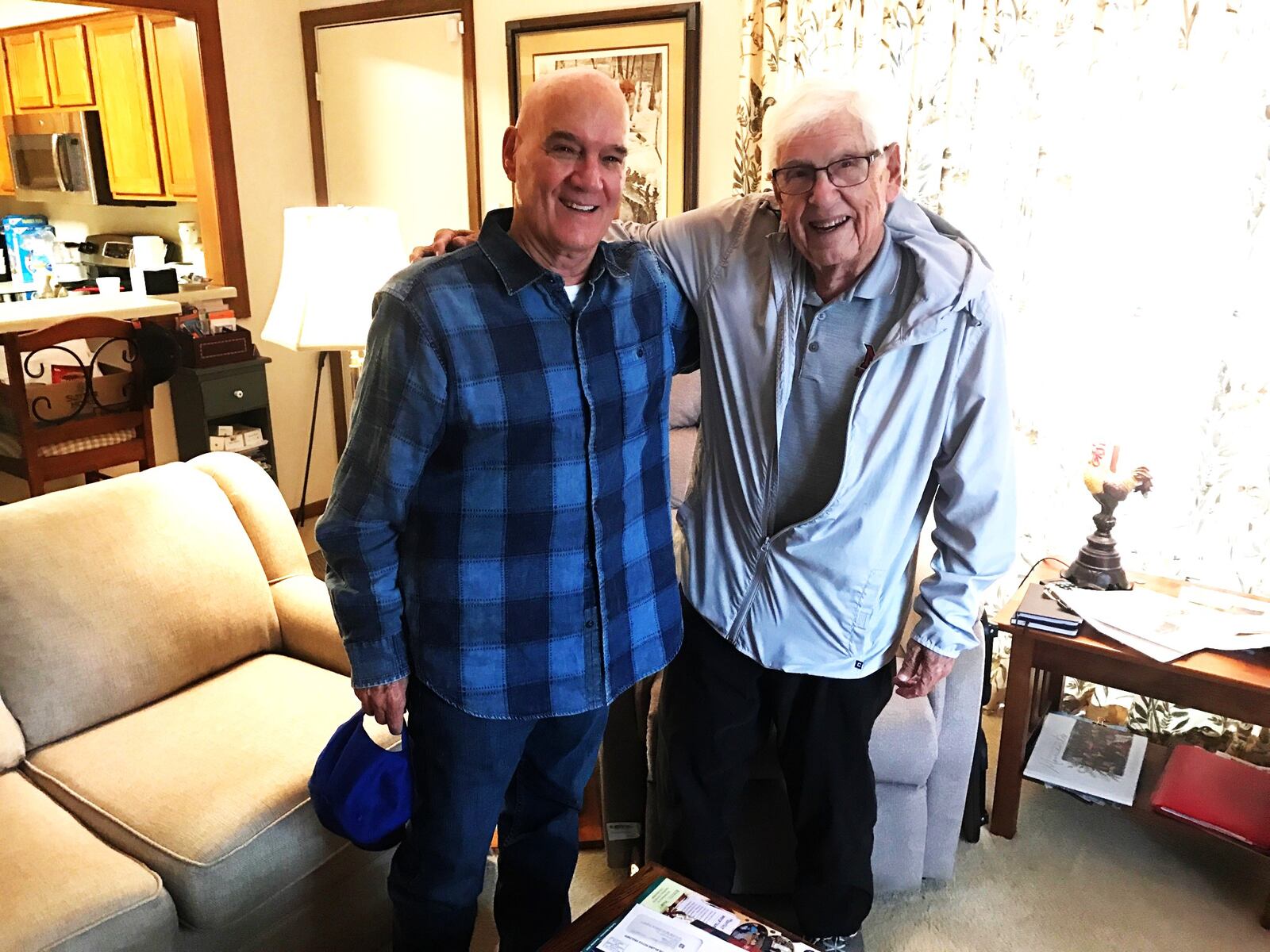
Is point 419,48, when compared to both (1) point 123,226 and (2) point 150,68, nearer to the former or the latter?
(2) point 150,68

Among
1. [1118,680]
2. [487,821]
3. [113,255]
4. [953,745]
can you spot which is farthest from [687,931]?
[113,255]

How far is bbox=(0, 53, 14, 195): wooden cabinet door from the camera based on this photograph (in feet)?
17.0

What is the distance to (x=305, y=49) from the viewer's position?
3.87 m

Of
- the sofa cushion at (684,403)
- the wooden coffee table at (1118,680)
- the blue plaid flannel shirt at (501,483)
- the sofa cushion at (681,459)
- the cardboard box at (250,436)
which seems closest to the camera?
the blue plaid flannel shirt at (501,483)

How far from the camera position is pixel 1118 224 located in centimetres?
240

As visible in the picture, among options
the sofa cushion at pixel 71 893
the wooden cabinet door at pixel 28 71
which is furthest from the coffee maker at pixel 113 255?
the sofa cushion at pixel 71 893

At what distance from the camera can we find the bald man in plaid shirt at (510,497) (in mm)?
1193

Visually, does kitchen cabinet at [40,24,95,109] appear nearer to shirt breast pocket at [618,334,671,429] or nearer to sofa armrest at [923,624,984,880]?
shirt breast pocket at [618,334,671,429]

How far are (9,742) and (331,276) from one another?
108 cm

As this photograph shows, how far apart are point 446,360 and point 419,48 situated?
2872 mm

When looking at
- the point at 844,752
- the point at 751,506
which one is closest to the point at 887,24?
the point at 751,506

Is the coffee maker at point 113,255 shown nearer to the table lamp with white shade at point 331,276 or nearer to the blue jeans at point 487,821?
the table lamp with white shade at point 331,276

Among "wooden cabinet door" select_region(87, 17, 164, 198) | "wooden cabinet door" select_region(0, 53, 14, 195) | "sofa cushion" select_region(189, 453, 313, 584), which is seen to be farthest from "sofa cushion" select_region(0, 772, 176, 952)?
"wooden cabinet door" select_region(0, 53, 14, 195)

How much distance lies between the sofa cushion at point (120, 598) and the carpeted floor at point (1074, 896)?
2.50 ft
